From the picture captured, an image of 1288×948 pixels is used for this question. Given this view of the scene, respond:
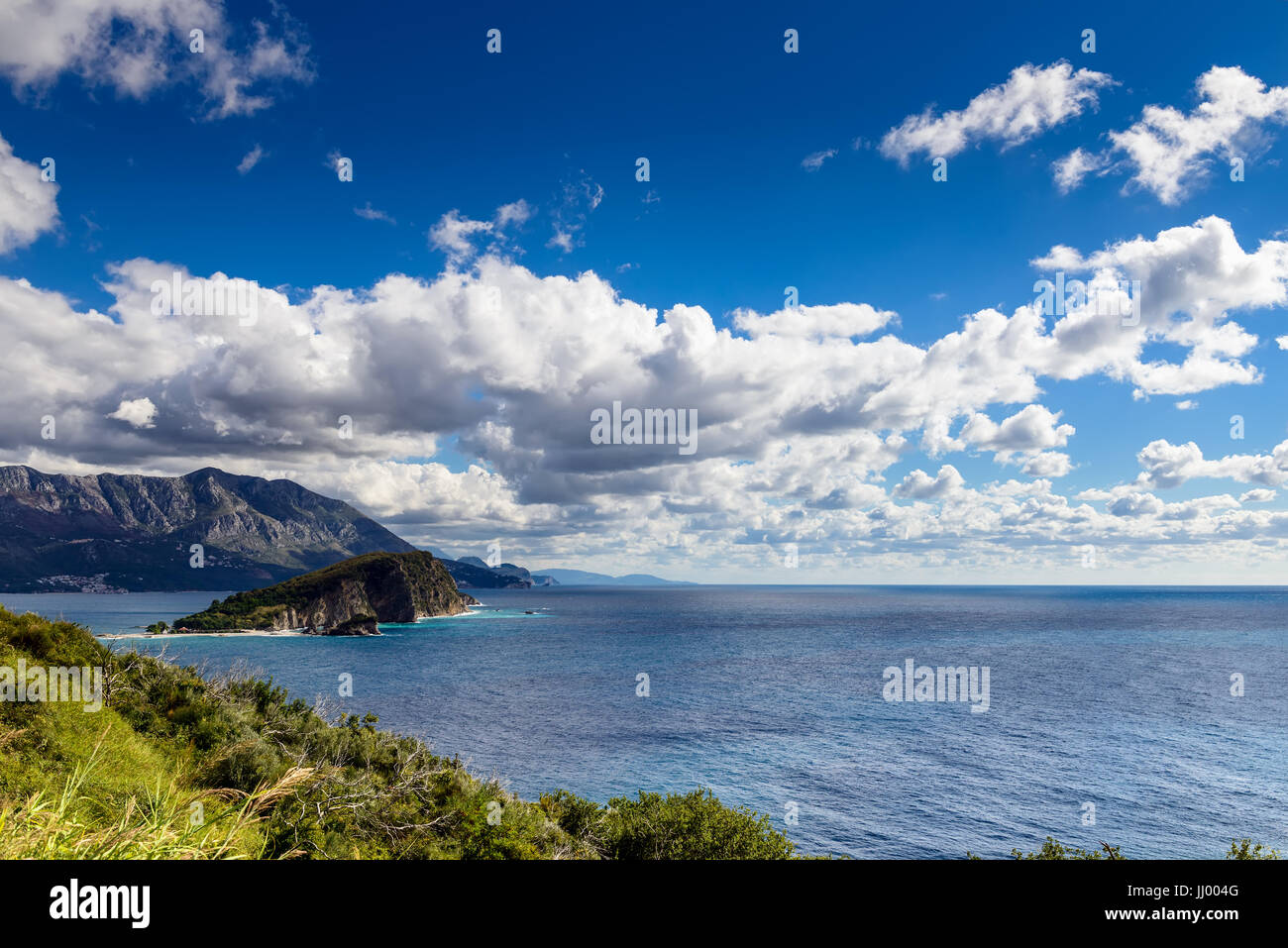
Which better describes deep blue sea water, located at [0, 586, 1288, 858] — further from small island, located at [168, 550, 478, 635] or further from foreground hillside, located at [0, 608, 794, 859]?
small island, located at [168, 550, 478, 635]

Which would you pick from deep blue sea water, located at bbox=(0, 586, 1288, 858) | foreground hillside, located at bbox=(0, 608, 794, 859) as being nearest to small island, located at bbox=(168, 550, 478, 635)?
deep blue sea water, located at bbox=(0, 586, 1288, 858)

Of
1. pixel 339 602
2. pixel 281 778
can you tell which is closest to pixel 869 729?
pixel 281 778

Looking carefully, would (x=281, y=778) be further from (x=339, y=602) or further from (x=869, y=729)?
(x=339, y=602)

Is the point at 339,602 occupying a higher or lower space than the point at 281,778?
lower

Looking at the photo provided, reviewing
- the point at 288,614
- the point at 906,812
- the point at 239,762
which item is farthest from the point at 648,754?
the point at 288,614

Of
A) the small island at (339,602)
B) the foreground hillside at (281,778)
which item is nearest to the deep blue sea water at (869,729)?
the foreground hillside at (281,778)
